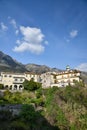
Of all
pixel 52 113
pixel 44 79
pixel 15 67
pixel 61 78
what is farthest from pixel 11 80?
pixel 15 67

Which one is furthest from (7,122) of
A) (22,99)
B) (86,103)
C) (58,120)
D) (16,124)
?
(86,103)

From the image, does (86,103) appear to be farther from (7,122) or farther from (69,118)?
(7,122)

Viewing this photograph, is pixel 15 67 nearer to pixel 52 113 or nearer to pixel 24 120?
pixel 52 113

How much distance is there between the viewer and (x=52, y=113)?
37.5 meters

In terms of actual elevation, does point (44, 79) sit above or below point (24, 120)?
above

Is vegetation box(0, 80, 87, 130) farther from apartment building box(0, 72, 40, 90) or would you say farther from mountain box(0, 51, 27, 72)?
mountain box(0, 51, 27, 72)

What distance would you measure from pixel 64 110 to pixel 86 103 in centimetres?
563

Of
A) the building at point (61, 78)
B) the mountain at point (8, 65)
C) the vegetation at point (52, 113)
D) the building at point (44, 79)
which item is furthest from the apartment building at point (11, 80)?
the mountain at point (8, 65)

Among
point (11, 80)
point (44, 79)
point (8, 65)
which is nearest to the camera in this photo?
point (11, 80)

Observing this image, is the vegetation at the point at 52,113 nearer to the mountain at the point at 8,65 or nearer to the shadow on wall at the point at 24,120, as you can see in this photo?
the shadow on wall at the point at 24,120

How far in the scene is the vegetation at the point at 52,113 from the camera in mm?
34350

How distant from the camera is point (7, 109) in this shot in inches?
1463

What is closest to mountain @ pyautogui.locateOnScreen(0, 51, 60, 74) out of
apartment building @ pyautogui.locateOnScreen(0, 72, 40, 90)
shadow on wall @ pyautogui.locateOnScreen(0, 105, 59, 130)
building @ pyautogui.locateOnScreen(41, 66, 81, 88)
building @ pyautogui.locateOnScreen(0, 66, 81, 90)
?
apartment building @ pyautogui.locateOnScreen(0, 72, 40, 90)

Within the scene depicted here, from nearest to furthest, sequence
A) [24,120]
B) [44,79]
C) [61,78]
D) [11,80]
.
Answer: [24,120]
[61,78]
[11,80]
[44,79]
